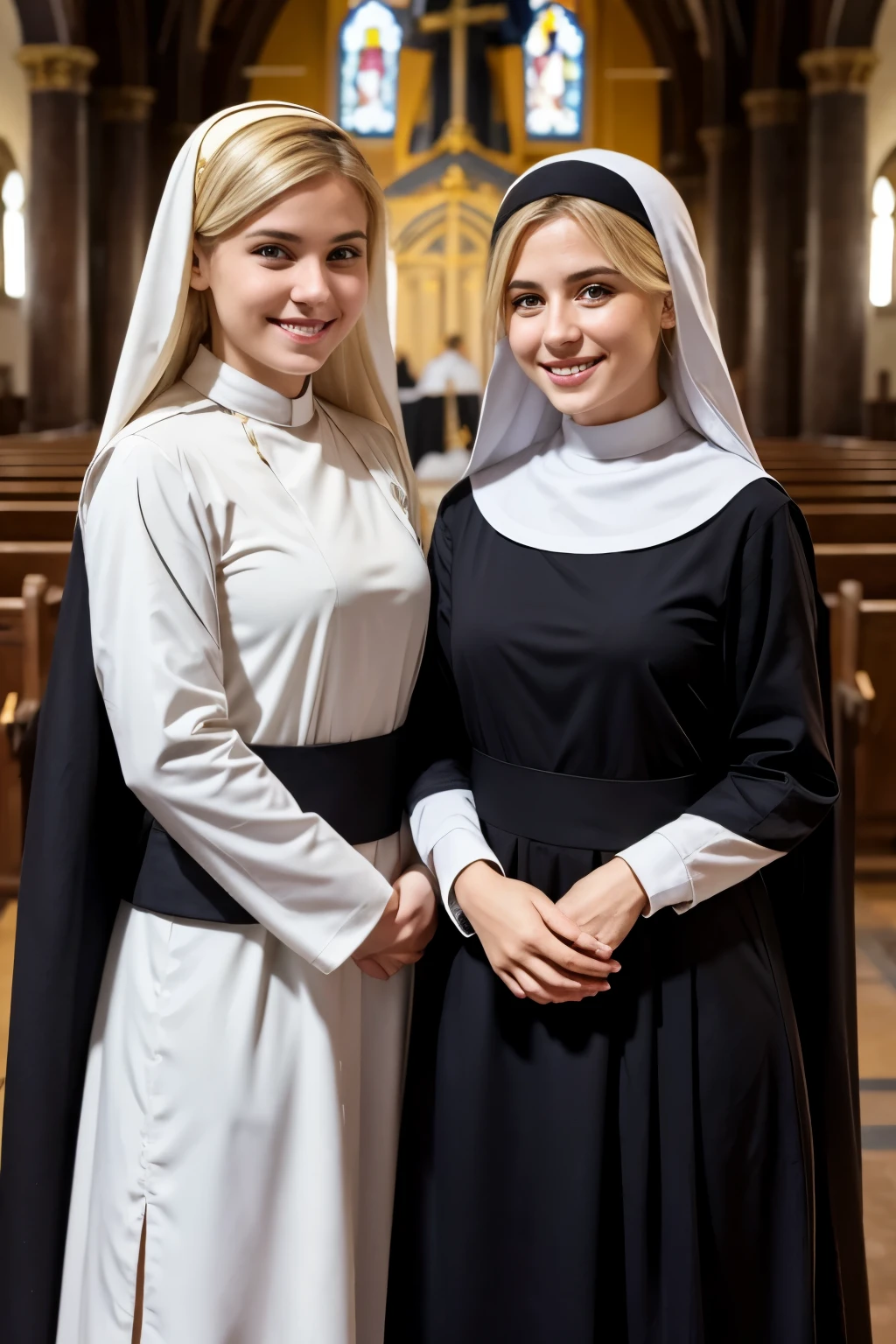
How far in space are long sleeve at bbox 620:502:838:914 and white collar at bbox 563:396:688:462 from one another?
0.73 ft

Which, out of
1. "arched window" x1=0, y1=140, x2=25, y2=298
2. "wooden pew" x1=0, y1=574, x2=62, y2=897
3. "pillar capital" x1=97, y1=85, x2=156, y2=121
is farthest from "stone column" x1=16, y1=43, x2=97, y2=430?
"wooden pew" x1=0, y1=574, x2=62, y2=897

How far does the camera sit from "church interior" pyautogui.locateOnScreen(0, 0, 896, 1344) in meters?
13.1

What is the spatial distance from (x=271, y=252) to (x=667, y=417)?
0.59 metres

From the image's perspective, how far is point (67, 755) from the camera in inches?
69.0

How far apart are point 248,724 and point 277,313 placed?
0.54m

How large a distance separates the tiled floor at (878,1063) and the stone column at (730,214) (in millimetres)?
11905

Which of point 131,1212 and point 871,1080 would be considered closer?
point 131,1212

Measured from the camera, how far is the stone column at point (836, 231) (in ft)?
42.4

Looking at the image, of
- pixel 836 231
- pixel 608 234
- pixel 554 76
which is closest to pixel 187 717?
pixel 608 234

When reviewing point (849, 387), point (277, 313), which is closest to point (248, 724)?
point (277, 313)

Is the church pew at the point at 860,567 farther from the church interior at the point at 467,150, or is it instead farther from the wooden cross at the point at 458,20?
the wooden cross at the point at 458,20

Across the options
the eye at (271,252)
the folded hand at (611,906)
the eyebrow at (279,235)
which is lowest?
the folded hand at (611,906)

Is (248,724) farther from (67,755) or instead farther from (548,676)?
(548,676)

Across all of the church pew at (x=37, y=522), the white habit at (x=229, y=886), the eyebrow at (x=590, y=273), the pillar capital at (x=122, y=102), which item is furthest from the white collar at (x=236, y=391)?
the pillar capital at (x=122, y=102)
